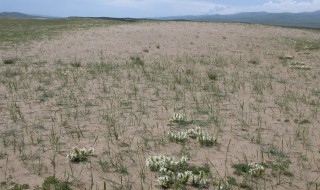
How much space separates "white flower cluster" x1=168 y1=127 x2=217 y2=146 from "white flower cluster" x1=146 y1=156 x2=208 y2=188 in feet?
4.08

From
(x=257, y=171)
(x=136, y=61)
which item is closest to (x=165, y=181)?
(x=257, y=171)

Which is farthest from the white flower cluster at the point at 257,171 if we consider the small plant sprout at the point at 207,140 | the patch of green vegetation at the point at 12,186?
the patch of green vegetation at the point at 12,186

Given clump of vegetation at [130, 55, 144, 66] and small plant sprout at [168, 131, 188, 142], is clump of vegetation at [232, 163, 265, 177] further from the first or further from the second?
clump of vegetation at [130, 55, 144, 66]

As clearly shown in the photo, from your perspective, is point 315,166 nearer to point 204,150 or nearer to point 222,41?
point 204,150

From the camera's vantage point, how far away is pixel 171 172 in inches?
263

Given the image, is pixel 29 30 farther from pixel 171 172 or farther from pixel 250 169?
pixel 250 169

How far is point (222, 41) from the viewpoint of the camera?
3284 cm

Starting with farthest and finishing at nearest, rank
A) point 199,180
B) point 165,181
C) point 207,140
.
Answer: point 207,140 → point 199,180 → point 165,181

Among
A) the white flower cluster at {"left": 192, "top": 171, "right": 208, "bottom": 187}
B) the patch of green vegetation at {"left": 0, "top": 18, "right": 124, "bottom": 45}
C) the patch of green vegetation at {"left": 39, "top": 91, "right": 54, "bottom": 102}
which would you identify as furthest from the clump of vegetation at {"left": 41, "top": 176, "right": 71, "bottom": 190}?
the patch of green vegetation at {"left": 0, "top": 18, "right": 124, "bottom": 45}

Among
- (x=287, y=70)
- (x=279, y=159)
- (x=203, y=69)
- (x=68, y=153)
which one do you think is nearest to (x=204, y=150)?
(x=279, y=159)

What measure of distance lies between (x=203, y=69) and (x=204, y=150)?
10.7 m

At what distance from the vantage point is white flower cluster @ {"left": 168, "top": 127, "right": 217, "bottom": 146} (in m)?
8.44

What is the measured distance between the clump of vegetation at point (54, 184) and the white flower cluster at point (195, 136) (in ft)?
10.0

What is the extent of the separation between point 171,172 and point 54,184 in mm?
2148
